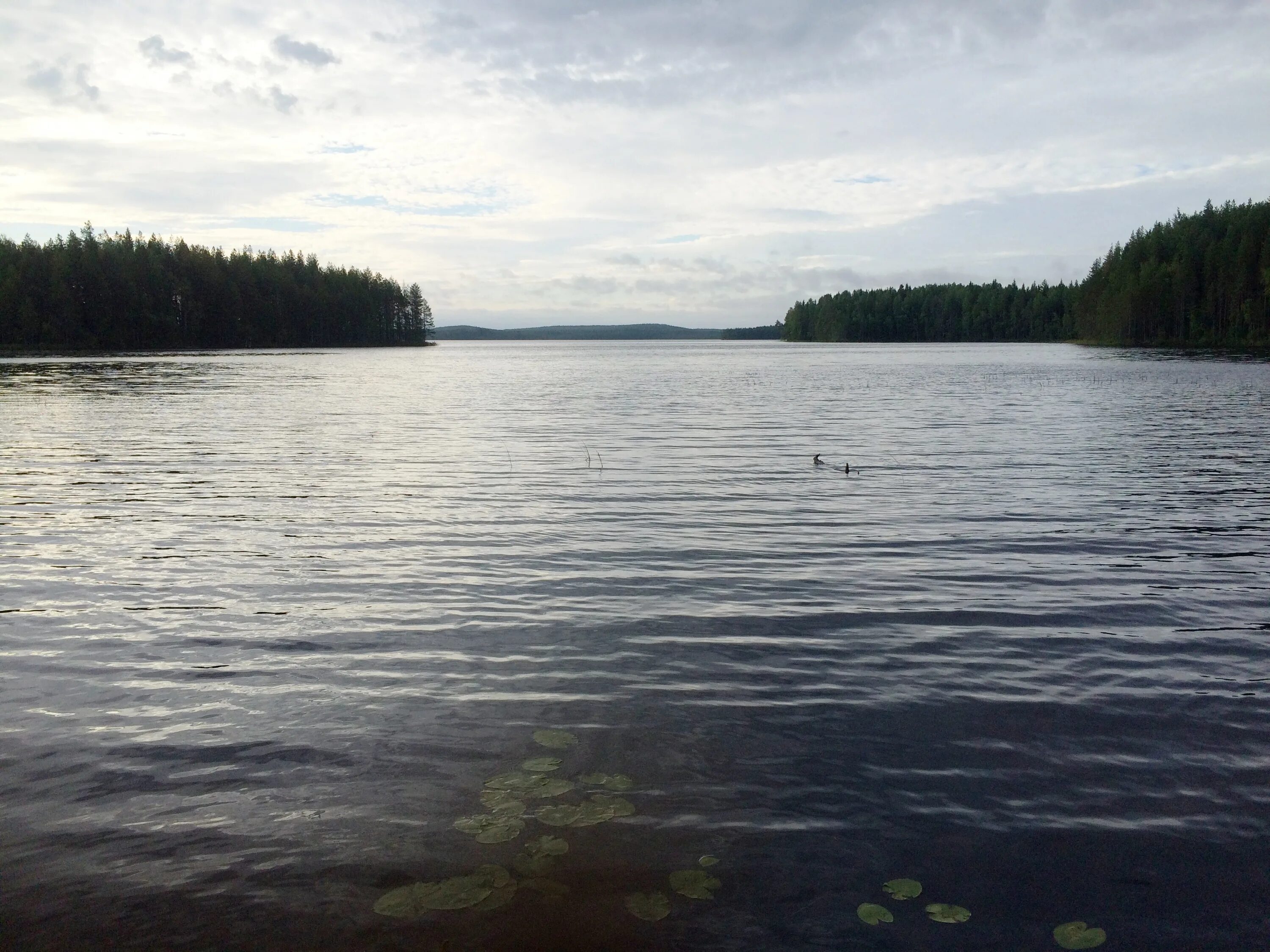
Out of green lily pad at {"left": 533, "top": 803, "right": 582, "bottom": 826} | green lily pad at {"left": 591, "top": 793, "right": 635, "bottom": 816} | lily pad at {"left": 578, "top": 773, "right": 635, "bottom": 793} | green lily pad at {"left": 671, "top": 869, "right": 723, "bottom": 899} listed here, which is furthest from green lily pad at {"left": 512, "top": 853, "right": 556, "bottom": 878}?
lily pad at {"left": 578, "top": 773, "right": 635, "bottom": 793}

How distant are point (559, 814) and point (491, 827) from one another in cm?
49

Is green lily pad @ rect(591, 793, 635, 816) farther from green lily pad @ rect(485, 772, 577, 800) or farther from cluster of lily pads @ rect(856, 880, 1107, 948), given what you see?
cluster of lily pads @ rect(856, 880, 1107, 948)

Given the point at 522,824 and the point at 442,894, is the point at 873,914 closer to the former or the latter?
the point at 522,824

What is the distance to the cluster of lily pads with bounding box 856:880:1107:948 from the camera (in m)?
5.18

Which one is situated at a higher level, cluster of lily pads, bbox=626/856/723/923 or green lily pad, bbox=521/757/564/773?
green lily pad, bbox=521/757/564/773

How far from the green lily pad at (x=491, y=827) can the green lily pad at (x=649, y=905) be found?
1.07 m

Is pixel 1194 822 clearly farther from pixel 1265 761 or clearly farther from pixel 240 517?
pixel 240 517

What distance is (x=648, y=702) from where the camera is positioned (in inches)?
333

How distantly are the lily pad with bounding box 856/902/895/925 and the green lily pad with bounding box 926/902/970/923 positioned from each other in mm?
250

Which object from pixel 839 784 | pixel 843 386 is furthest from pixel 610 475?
pixel 843 386

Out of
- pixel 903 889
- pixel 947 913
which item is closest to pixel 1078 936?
pixel 947 913

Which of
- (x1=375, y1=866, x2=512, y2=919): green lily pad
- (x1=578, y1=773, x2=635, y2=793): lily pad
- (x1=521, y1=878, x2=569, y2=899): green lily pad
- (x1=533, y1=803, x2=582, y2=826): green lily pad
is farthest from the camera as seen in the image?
(x1=578, y1=773, x2=635, y2=793): lily pad

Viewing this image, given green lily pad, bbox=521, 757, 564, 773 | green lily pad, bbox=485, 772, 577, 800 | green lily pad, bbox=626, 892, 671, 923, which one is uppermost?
green lily pad, bbox=521, 757, 564, 773

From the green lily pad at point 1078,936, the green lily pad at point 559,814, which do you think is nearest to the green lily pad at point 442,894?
the green lily pad at point 559,814
